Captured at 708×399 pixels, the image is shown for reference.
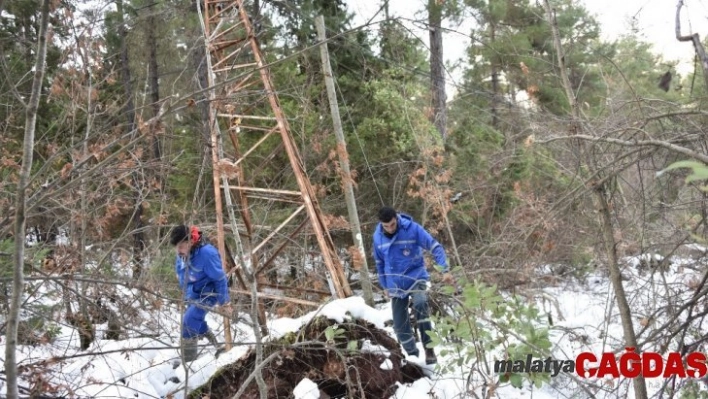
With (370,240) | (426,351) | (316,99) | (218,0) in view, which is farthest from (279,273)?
(218,0)

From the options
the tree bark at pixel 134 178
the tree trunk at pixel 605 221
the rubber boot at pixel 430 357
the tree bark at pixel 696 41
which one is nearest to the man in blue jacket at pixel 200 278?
the tree bark at pixel 134 178

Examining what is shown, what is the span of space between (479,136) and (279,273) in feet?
18.1

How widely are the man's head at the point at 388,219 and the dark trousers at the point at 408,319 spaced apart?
62cm

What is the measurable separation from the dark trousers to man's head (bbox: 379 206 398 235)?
2.04ft

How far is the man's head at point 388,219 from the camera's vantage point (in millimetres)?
5066

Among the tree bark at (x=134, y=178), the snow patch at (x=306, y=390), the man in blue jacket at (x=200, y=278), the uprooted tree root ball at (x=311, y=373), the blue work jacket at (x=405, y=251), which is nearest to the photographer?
the tree bark at (x=134, y=178)

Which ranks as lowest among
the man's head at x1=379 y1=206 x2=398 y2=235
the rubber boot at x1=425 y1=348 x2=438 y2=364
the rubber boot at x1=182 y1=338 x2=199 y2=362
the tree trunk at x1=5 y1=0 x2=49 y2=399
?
the rubber boot at x1=425 y1=348 x2=438 y2=364

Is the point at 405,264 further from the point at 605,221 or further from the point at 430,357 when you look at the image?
the point at 605,221

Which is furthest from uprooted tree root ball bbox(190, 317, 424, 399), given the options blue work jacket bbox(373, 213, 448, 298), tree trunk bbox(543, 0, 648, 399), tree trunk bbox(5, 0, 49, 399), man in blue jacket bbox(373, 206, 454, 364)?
tree trunk bbox(5, 0, 49, 399)

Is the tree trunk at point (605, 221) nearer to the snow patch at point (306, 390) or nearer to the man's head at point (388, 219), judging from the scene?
the man's head at point (388, 219)

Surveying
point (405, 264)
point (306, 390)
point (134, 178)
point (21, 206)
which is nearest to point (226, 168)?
point (21, 206)

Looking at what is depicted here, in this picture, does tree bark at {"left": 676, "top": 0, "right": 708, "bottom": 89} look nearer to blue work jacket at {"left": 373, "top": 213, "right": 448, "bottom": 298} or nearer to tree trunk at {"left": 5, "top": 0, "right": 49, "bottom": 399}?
tree trunk at {"left": 5, "top": 0, "right": 49, "bottom": 399}

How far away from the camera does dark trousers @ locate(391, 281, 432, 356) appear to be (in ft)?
16.8

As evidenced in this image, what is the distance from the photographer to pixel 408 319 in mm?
5285
